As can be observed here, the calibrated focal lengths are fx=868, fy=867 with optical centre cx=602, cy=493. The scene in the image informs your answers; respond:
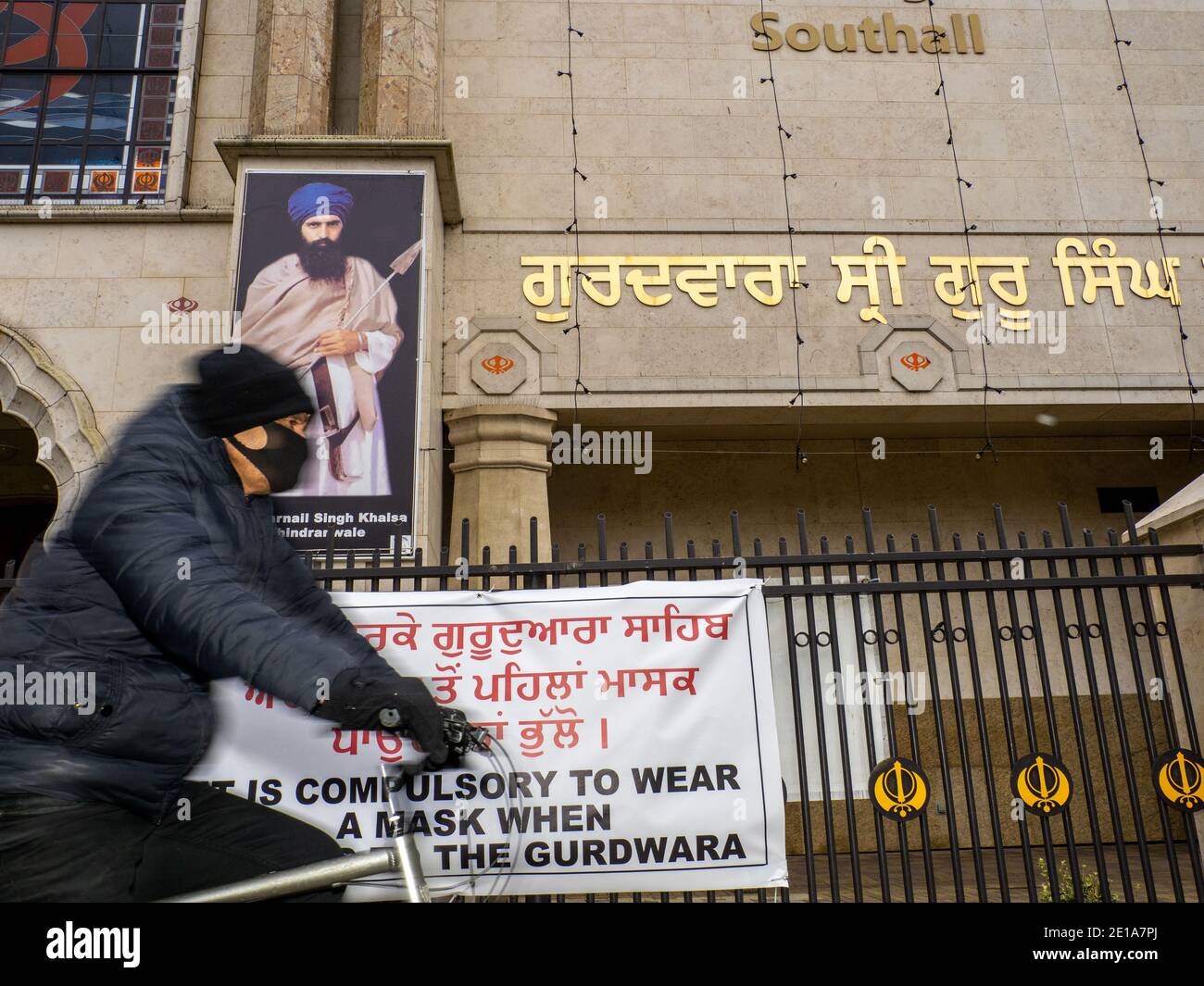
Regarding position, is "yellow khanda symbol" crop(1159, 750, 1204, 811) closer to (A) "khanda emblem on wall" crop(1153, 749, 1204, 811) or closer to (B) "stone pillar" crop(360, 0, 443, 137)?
(A) "khanda emblem on wall" crop(1153, 749, 1204, 811)

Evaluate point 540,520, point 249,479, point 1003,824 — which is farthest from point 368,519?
point 1003,824

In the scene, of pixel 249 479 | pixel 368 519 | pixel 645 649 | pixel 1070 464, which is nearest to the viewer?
pixel 249 479

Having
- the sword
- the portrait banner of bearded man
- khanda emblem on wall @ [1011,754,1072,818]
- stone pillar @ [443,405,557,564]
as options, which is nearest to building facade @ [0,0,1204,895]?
stone pillar @ [443,405,557,564]

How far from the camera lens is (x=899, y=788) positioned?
13.9 ft

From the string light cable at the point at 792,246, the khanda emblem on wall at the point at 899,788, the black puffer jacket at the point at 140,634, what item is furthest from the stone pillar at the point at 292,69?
the khanda emblem on wall at the point at 899,788

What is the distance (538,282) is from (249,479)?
6.31m

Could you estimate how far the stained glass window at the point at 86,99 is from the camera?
32.9 feet

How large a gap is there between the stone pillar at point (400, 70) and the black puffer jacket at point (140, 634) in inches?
270

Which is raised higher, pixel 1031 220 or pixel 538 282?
pixel 1031 220

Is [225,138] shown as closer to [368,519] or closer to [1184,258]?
[368,519]

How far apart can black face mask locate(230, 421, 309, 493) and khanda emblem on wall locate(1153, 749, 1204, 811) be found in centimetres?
443

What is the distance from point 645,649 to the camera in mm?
4262
